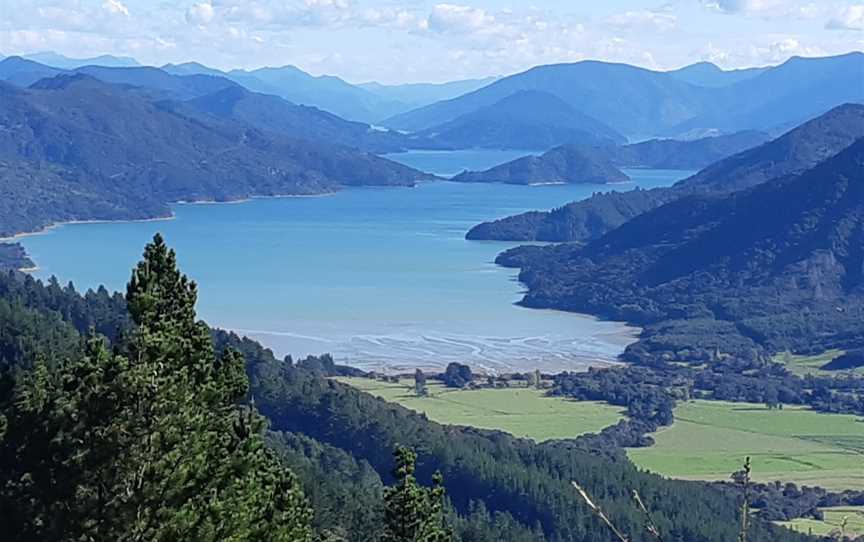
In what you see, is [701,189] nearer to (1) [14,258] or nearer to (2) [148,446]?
(1) [14,258]

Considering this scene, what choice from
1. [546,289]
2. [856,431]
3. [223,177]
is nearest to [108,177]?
[223,177]

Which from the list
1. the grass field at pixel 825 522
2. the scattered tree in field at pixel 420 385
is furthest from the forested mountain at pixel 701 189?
the grass field at pixel 825 522

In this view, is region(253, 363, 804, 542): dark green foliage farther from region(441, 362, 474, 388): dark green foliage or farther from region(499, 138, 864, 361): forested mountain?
region(499, 138, 864, 361): forested mountain

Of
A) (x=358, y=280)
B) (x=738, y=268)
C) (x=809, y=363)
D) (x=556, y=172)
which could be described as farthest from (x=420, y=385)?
(x=556, y=172)

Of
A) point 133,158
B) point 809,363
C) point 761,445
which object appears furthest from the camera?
point 133,158

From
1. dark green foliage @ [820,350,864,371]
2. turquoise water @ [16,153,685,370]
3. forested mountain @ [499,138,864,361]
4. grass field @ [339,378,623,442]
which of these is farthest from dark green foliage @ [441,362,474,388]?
dark green foliage @ [820,350,864,371]

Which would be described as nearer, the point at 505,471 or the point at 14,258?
the point at 505,471

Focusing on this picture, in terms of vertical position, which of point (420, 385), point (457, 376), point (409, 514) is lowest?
point (420, 385)
